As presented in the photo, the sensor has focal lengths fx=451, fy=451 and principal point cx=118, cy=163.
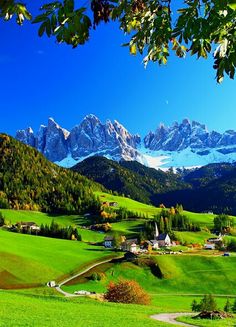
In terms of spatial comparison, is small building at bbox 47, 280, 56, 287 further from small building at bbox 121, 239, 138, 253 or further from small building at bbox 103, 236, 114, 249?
small building at bbox 103, 236, 114, 249

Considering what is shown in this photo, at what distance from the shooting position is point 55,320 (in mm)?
31969

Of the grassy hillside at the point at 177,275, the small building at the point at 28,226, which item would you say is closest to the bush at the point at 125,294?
the grassy hillside at the point at 177,275

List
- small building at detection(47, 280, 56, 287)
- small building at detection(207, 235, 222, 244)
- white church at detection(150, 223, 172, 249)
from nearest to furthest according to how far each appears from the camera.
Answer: small building at detection(47, 280, 56, 287) → white church at detection(150, 223, 172, 249) → small building at detection(207, 235, 222, 244)

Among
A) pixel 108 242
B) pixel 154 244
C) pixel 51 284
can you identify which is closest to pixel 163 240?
pixel 154 244

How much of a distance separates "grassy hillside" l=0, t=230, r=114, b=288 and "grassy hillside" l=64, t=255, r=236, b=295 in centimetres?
798

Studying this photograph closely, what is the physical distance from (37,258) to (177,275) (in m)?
36.1

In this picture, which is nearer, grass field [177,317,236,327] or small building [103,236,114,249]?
grass field [177,317,236,327]

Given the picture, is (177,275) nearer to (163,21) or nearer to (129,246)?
(129,246)

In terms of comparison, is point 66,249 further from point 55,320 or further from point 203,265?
point 55,320

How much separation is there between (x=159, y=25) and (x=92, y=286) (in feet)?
307

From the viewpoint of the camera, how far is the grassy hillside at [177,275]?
99.0m

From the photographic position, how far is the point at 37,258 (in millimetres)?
116750

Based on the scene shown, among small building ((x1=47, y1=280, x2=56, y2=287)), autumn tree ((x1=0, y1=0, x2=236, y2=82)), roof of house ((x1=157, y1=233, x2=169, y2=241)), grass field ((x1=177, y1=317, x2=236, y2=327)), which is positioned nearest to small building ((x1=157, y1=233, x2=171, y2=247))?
roof of house ((x1=157, y1=233, x2=169, y2=241))

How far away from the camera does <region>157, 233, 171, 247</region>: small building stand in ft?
511
